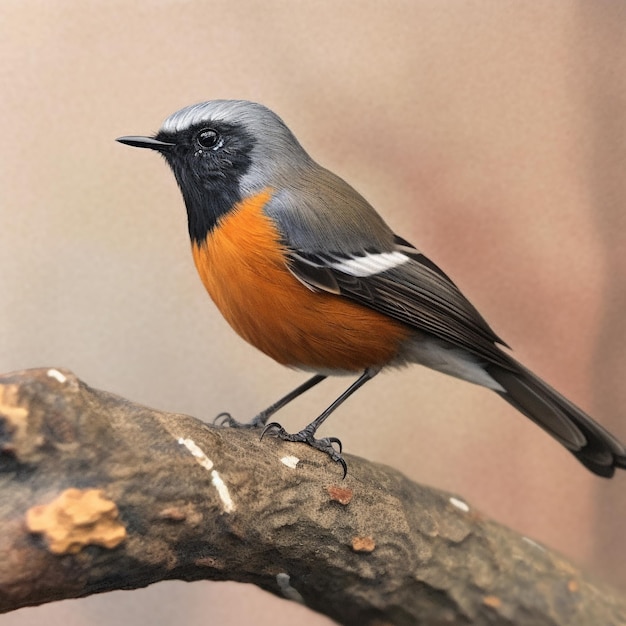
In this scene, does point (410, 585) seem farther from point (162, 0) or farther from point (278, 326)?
point (162, 0)

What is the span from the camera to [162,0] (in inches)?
92.8

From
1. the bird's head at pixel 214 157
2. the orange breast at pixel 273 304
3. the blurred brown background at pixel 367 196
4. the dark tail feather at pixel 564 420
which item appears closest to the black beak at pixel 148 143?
the bird's head at pixel 214 157

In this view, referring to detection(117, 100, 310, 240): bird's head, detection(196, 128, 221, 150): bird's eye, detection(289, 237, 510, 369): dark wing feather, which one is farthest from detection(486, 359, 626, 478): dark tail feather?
detection(196, 128, 221, 150): bird's eye

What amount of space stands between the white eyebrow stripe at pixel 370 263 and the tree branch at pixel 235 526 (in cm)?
41

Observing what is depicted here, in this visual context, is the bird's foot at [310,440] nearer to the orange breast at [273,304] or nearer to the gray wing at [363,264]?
the orange breast at [273,304]

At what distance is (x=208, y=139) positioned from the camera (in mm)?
1676

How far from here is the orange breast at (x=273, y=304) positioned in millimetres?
1560

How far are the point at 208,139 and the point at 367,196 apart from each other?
95cm

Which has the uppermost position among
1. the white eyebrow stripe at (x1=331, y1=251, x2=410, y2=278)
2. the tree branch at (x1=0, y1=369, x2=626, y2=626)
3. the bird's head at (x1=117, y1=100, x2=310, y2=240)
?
the bird's head at (x1=117, y1=100, x2=310, y2=240)

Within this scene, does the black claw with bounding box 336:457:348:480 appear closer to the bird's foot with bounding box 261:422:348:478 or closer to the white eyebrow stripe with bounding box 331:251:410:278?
the bird's foot with bounding box 261:422:348:478

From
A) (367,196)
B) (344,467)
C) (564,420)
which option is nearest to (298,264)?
(344,467)

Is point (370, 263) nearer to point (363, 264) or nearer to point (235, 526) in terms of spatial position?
point (363, 264)

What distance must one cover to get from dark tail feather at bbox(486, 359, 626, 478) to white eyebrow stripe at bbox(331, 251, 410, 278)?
1.36ft

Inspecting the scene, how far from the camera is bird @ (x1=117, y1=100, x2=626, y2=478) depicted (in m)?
1.57
